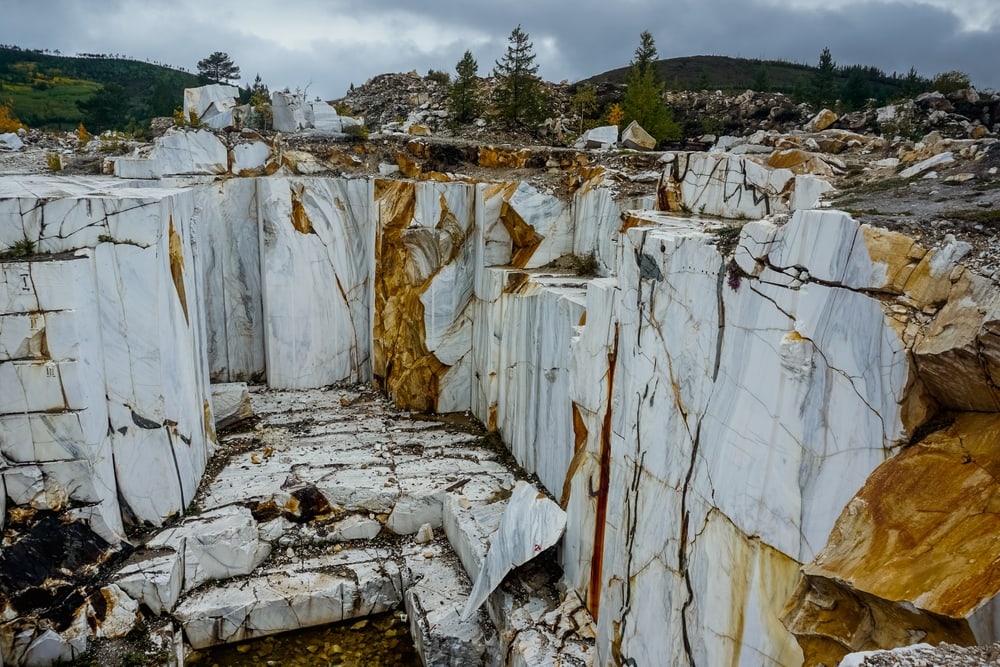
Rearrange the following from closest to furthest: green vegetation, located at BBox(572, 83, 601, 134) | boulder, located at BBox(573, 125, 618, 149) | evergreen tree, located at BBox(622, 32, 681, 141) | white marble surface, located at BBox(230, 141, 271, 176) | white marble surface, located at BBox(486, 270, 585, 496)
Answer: white marble surface, located at BBox(486, 270, 585, 496) → white marble surface, located at BBox(230, 141, 271, 176) → boulder, located at BBox(573, 125, 618, 149) → evergreen tree, located at BBox(622, 32, 681, 141) → green vegetation, located at BBox(572, 83, 601, 134)

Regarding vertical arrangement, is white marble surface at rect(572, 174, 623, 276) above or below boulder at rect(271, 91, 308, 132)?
below

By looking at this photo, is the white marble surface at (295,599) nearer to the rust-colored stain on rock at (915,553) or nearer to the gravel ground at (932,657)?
the rust-colored stain on rock at (915,553)

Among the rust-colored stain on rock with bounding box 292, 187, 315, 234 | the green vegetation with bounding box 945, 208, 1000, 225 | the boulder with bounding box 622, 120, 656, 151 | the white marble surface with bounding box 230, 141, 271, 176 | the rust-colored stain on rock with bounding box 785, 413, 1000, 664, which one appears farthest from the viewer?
the boulder with bounding box 622, 120, 656, 151

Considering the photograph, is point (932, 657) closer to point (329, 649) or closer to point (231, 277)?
point (329, 649)

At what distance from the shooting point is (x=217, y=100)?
1066 centimetres

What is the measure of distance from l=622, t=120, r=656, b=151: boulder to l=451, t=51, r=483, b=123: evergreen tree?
156 inches

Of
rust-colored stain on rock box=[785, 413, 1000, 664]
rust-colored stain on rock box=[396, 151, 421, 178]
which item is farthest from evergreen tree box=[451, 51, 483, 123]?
rust-colored stain on rock box=[785, 413, 1000, 664]

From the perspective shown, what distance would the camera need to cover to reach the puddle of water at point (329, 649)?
5.81m

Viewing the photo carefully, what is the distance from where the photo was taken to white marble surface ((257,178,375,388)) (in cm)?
907

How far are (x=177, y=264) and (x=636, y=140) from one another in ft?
26.1

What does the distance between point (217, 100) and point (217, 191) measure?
7.71 ft

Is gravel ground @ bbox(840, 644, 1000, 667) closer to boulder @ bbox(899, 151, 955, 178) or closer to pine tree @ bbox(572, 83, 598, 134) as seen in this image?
boulder @ bbox(899, 151, 955, 178)

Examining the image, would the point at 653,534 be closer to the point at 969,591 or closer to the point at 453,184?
the point at 969,591

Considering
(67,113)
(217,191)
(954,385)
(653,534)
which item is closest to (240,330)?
(217,191)
